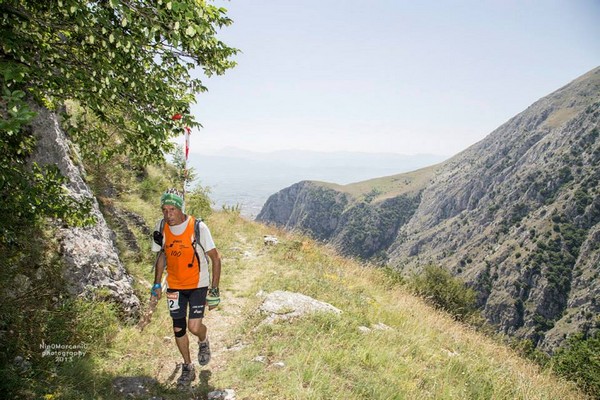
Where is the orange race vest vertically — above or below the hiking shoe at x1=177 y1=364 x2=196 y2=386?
above

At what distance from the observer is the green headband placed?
539 cm

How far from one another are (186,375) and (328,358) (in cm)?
247

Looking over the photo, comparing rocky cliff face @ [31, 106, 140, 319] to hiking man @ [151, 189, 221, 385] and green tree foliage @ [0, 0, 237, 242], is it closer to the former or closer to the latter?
green tree foliage @ [0, 0, 237, 242]

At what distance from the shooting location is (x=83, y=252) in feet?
22.9

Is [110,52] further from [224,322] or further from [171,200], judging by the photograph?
[224,322]

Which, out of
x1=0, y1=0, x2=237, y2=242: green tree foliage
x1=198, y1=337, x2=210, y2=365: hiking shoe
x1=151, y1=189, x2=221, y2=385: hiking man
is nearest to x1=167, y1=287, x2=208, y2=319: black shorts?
x1=151, y1=189, x2=221, y2=385: hiking man

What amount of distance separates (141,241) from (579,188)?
198m

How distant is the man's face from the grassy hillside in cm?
269

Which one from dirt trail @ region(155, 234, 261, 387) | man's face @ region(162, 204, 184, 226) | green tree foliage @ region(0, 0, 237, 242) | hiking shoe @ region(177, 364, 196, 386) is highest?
green tree foliage @ region(0, 0, 237, 242)

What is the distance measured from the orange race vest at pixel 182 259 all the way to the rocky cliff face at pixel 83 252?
88.6 inches

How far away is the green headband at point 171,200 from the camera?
5.39 m

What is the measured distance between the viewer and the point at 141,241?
1084 centimetres

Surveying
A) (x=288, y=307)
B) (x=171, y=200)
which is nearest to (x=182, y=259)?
(x=171, y=200)

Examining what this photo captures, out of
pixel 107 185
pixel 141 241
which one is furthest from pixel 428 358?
pixel 107 185
